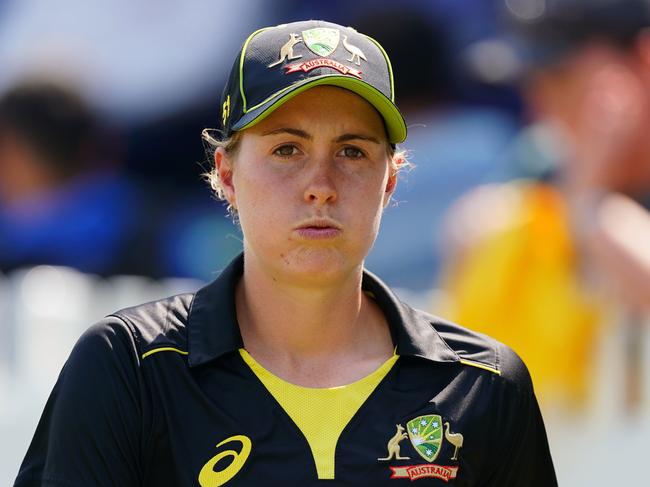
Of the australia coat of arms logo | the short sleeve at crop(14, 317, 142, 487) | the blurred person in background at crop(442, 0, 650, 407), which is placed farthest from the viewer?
the blurred person in background at crop(442, 0, 650, 407)

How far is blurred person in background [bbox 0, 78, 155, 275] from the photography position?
24.8ft

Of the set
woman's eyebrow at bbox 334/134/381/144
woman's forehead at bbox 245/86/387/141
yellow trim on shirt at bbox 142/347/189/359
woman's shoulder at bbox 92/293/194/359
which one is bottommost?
yellow trim on shirt at bbox 142/347/189/359

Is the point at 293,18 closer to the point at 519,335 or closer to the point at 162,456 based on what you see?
the point at 519,335

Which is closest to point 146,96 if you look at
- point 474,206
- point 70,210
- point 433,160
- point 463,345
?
point 70,210

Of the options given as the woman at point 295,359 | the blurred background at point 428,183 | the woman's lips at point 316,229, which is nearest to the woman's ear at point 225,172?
the woman at point 295,359

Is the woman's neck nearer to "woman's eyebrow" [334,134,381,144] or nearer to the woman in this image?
the woman

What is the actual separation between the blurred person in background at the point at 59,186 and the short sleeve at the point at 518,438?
504cm

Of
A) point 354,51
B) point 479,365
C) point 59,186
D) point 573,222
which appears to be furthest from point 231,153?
point 59,186

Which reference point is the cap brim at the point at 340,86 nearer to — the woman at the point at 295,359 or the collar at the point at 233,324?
the woman at the point at 295,359

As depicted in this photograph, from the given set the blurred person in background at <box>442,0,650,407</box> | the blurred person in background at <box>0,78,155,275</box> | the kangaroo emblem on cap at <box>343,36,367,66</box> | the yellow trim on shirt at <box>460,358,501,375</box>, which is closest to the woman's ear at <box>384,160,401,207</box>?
the kangaroo emblem on cap at <box>343,36,367,66</box>

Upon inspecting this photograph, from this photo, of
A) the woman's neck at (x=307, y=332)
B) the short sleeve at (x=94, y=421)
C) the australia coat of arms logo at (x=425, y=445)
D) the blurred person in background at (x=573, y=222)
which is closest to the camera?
the short sleeve at (x=94, y=421)

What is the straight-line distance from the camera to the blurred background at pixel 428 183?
4.57 m

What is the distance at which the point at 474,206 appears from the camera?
4.71 metres

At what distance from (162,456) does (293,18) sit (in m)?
5.21
